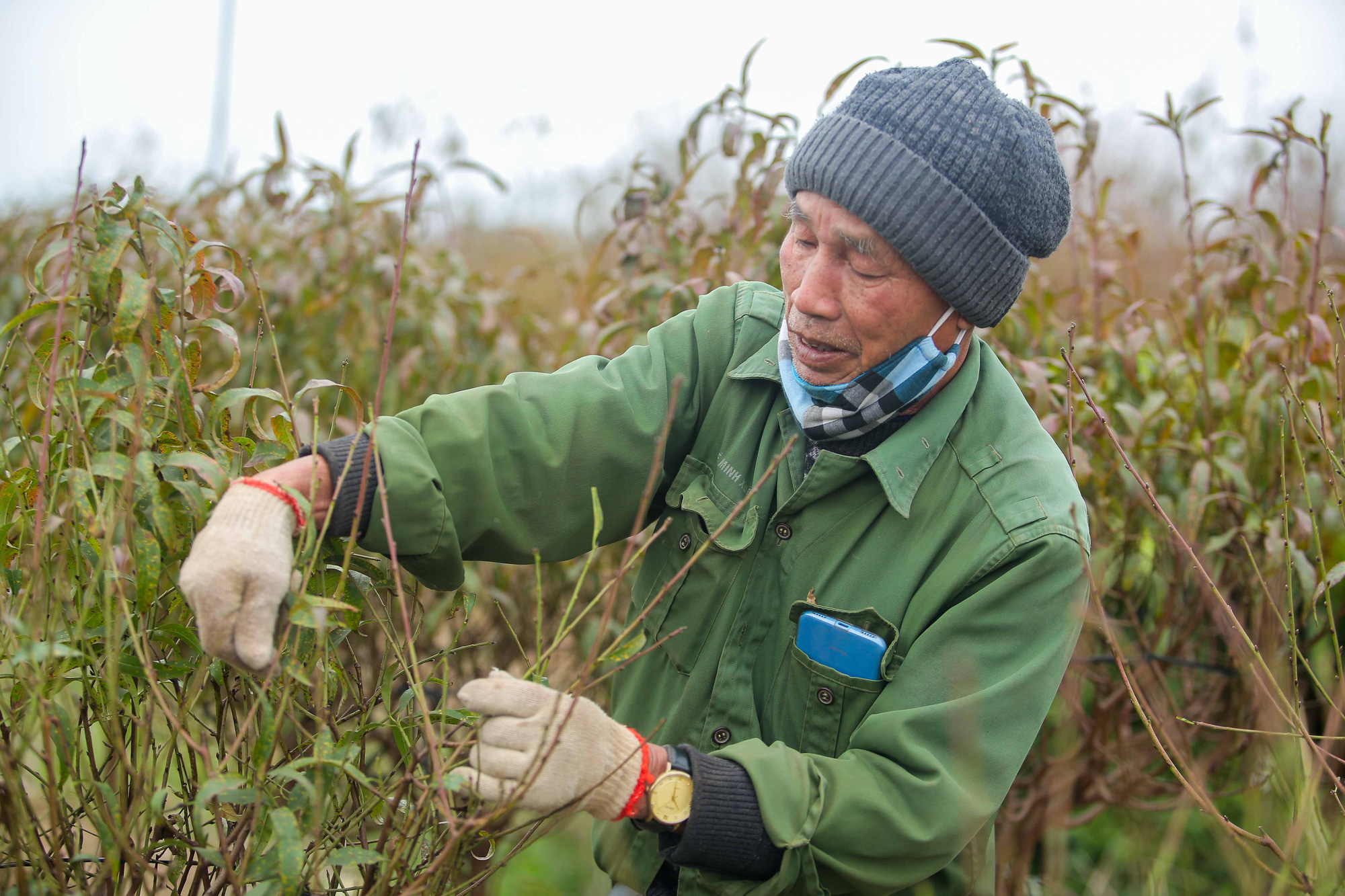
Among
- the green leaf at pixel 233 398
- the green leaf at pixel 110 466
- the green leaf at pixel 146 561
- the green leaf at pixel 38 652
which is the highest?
the green leaf at pixel 233 398

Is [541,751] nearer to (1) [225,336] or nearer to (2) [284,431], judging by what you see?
(2) [284,431]

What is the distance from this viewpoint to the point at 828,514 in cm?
157

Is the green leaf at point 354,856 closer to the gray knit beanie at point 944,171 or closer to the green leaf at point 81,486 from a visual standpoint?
the green leaf at point 81,486

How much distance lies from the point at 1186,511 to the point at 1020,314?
0.68 meters

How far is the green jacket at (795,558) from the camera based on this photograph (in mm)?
1357

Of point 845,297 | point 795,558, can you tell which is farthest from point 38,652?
point 845,297

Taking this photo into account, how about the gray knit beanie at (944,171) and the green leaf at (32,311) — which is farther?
the gray knit beanie at (944,171)

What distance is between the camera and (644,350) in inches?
64.9

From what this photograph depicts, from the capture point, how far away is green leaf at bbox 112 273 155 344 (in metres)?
1.16

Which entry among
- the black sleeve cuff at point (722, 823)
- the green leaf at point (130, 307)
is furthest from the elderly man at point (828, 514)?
the green leaf at point (130, 307)

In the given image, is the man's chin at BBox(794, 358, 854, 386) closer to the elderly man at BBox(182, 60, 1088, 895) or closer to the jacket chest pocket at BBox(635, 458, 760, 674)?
the elderly man at BBox(182, 60, 1088, 895)

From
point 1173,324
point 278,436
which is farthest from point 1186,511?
point 278,436

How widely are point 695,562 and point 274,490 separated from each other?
676mm

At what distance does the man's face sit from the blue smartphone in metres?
0.39
